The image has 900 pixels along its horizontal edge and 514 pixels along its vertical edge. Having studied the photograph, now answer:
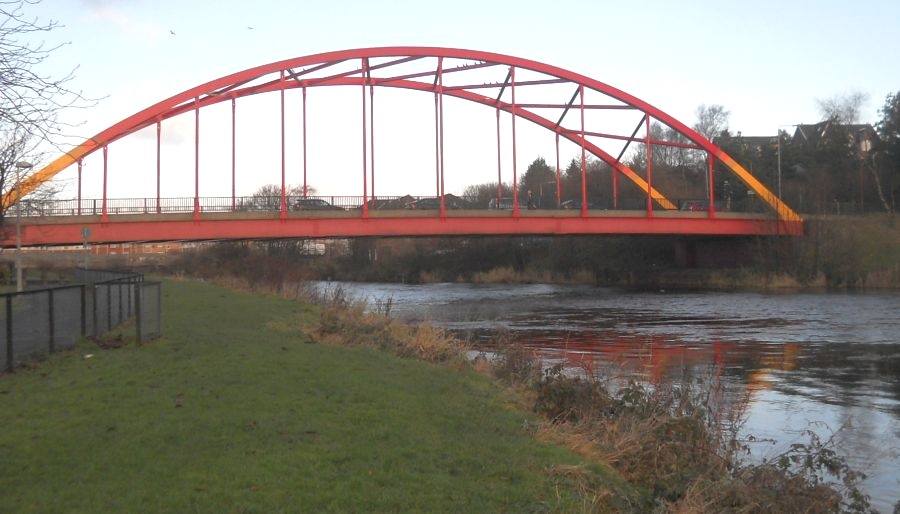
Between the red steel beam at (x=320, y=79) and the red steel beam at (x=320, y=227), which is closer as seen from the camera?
the red steel beam at (x=320, y=227)

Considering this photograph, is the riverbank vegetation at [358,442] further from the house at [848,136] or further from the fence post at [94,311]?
the house at [848,136]

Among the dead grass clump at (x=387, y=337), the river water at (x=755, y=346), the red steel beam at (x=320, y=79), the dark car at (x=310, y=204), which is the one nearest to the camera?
the river water at (x=755, y=346)

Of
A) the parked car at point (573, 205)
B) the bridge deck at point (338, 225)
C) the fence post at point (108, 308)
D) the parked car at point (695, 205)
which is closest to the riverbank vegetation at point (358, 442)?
the fence post at point (108, 308)

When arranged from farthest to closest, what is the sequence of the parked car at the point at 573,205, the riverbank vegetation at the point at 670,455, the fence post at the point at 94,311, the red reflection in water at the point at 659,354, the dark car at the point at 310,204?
the parked car at the point at 573,205 → the dark car at the point at 310,204 → the red reflection in water at the point at 659,354 → the fence post at the point at 94,311 → the riverbank vegetation at the point at 670,455

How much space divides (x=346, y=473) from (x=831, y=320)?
30.0 metres

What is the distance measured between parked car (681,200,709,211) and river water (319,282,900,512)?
20.6 ft

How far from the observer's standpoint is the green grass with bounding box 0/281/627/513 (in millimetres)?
6941

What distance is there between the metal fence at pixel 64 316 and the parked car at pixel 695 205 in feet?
145

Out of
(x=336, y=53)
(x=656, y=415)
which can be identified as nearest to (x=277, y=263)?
(x=336, y=53)

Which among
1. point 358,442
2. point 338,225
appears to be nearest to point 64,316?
point 358,442

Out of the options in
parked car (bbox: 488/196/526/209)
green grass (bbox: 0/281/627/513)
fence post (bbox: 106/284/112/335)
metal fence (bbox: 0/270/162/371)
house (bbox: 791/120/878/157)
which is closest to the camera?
green grass (bbox: 0/281/627/513)

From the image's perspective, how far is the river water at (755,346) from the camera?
13328mm

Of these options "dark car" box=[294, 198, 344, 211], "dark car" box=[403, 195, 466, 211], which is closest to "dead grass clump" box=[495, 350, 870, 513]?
"dark car" box=[294, 198, 344, 211]

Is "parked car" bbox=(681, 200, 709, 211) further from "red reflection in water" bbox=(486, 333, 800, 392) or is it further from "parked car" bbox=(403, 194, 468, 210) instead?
"red reflection in water" bbox=(486, 333, 800, 392)
